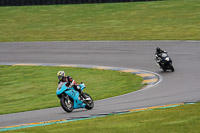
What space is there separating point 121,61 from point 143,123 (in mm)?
16407

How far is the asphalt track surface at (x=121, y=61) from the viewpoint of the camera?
15.2 metres

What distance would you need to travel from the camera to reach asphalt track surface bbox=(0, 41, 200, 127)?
15242mm

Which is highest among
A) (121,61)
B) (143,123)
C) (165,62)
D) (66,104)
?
(143,123)

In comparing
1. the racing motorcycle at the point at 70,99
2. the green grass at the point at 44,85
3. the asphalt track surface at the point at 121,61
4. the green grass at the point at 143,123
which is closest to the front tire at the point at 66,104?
the racing motorcycle at the point at 70,99

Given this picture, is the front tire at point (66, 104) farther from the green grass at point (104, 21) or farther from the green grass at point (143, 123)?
the green grass at point (104, 21)

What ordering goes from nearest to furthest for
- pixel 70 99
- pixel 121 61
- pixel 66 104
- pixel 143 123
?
pixel 143 123 < pixel 66 104 < pixel 70 99 < pixel 121 61

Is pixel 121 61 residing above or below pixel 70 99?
below

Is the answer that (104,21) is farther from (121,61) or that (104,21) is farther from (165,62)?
(165,62)

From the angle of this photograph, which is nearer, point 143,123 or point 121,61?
point 143,123

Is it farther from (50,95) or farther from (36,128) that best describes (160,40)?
(36,128)

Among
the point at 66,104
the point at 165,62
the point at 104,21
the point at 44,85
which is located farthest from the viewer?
the point at 104,21

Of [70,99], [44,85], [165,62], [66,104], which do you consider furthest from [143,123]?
[165,62]

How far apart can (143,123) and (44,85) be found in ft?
36.7

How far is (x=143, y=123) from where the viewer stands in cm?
1134
